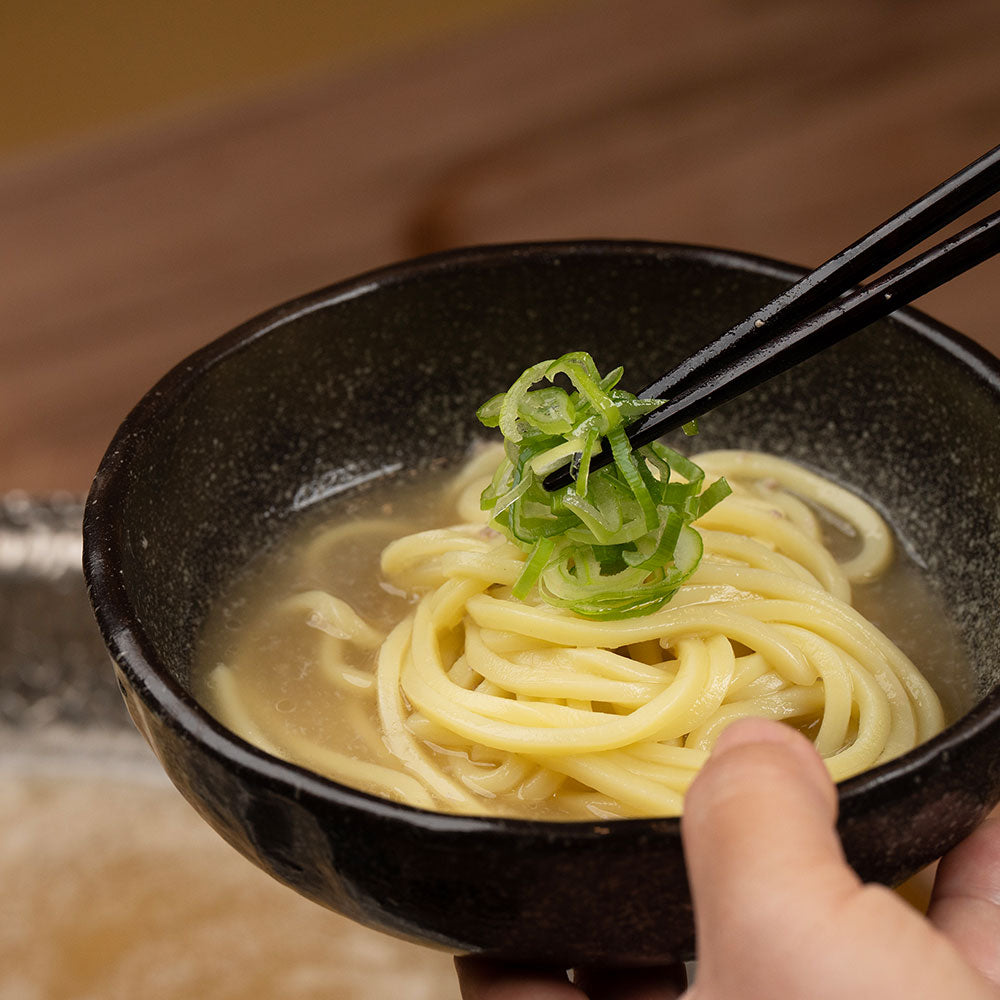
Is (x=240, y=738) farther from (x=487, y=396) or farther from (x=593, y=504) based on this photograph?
(x=487, y=396)

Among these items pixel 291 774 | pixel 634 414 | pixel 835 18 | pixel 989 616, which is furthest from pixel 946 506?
pixel 835 18

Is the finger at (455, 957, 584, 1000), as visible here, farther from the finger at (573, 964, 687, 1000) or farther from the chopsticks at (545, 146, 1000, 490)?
the chopsticks at (545, 146, 1000, 490)

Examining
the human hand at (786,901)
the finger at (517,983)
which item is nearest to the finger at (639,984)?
the finger at (517,983)

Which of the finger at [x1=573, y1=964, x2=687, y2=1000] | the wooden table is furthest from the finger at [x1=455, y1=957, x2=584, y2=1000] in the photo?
the wooden table

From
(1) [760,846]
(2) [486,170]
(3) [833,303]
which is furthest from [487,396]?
(2) [486,170]

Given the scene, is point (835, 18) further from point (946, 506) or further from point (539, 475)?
point (539, 475)

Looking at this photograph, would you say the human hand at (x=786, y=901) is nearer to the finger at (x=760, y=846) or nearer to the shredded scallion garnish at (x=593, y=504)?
the finger at (x=760, y=846)
